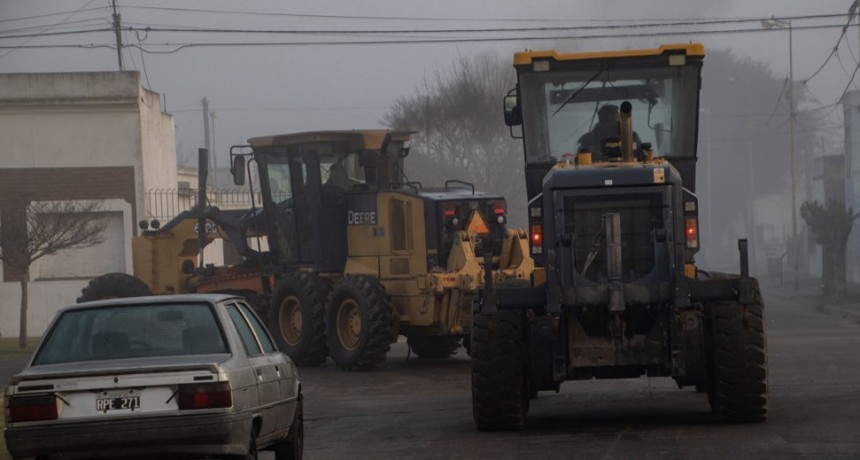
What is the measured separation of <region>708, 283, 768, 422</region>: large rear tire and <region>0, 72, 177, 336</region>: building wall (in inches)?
1058

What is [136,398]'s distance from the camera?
9.59 meters

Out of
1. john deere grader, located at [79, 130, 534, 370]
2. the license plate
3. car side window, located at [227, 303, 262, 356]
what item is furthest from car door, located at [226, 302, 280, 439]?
john deere grader, located at [79, 130, 534, 370]

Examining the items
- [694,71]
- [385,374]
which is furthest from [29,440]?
[385,374]

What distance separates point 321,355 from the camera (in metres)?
23.5

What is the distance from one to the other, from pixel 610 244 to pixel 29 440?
5.96 metres

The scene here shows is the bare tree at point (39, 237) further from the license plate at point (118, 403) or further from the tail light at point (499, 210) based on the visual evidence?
the license plate at point (118, 403)

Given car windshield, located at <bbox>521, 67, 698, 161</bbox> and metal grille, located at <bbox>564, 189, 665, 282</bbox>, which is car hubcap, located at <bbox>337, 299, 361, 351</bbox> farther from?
metal grille, located at <bbox>564, 189, 665, 282</bbox>

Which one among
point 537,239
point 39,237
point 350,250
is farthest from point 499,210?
point 39,237

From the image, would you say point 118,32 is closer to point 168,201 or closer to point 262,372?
point 168,201

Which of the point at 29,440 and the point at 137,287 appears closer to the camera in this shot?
the point at 29,440

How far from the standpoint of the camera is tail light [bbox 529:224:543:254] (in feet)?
46.7

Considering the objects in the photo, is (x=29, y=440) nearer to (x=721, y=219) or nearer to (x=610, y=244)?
(x=610, y=244)

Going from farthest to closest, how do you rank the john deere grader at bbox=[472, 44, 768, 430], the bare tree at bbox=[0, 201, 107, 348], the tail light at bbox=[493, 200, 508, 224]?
1. the bare tree at bbox=[0, 201, 107, 348]
2. the tail light at bbox=[493, 200, 508, 224]
3. the john deere grader at bbox=[472, 44, 768, 430]

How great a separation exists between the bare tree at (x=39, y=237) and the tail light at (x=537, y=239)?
784 inches
